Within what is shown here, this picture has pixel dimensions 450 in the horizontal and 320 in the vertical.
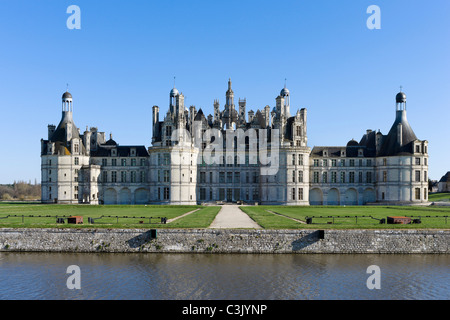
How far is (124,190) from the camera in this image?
7656 cm

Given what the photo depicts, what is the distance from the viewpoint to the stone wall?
31750mm

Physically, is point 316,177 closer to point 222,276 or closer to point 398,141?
point 398,141

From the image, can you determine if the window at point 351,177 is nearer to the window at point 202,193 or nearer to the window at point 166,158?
the window at point 202,193

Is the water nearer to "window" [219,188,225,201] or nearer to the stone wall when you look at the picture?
the stone wall

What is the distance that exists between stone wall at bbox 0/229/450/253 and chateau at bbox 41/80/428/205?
37780 millimetres

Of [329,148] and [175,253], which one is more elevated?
[329,148]

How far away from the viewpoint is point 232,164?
75812 mm

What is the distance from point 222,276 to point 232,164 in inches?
2036

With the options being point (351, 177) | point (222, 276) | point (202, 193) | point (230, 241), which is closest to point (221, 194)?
point (202, 193)

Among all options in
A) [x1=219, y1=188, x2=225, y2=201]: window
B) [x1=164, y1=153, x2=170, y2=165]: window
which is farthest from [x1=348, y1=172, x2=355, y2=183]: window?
[x1=164, y1=153, x2=170, y2=165]: window
